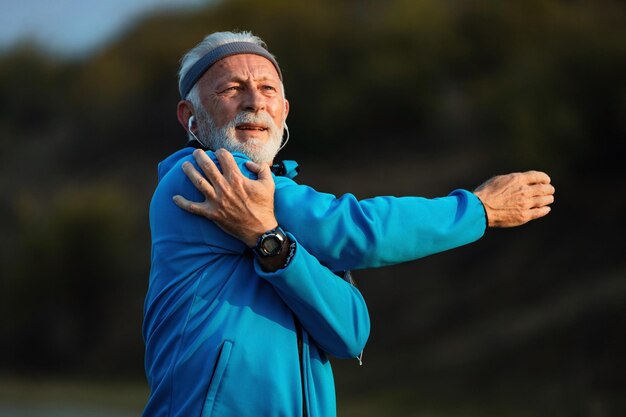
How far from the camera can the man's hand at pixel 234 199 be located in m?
2.35

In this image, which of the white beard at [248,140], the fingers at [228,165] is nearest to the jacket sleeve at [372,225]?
the fingers at [228,165]

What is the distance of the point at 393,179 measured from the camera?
2127cm

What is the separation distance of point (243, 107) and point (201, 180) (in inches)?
14.2

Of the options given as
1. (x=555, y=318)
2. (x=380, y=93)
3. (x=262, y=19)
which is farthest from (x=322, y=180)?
(x=555, y=318)

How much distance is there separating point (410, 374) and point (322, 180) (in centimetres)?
768

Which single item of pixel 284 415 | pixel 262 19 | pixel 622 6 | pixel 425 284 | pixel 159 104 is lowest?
pixel 284 415

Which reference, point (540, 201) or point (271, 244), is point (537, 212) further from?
point (271, 244)

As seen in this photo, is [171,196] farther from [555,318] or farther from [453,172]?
[453,172]

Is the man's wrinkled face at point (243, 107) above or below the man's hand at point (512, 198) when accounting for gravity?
above

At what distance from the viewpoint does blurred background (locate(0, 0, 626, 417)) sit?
14.7 metres

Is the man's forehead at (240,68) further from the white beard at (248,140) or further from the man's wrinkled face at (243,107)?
the white beard at (248,140)

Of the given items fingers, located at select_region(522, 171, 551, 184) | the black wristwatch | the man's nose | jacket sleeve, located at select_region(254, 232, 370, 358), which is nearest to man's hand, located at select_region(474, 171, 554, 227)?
fingers, located at select_region(522, 171, 551, 184)

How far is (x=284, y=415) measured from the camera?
2303 mm

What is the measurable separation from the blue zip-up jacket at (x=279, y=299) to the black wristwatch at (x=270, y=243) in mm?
44
